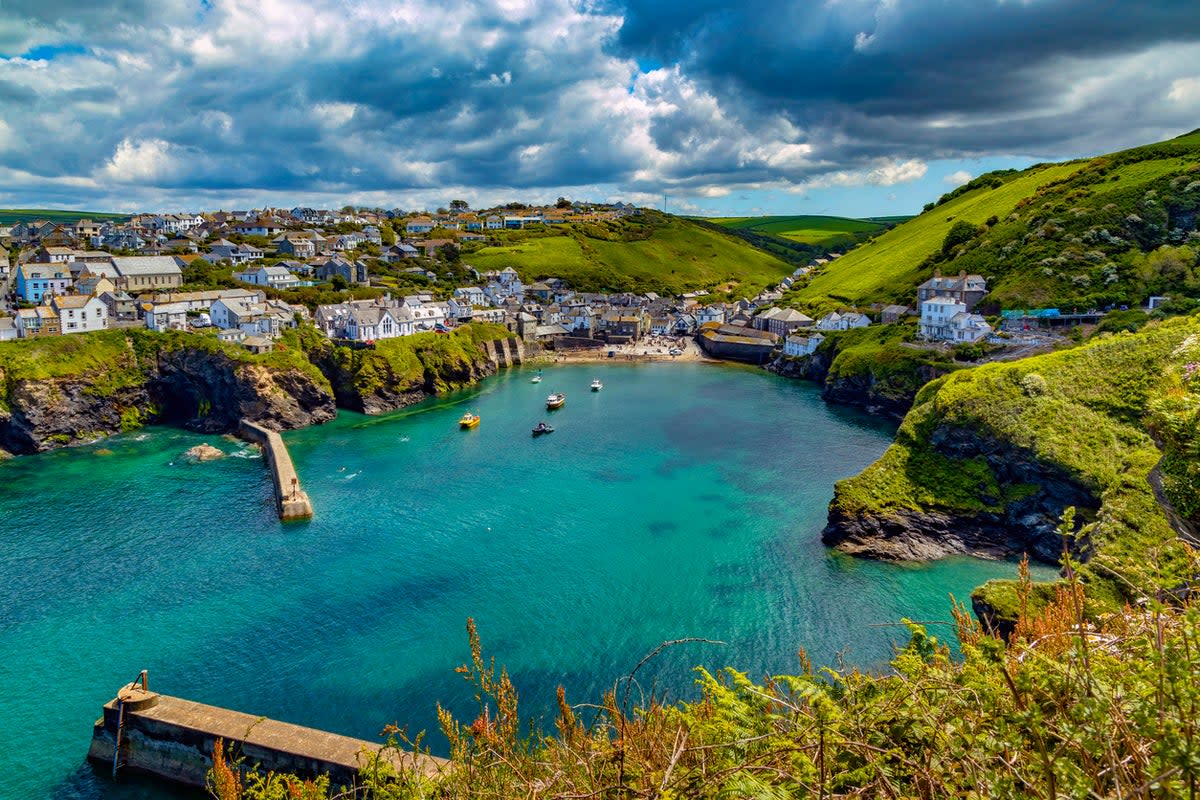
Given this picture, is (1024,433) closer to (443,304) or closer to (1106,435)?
(1106,435)

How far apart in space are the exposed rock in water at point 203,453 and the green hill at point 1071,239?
285 ft

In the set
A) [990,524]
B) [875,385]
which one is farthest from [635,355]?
[990,524]

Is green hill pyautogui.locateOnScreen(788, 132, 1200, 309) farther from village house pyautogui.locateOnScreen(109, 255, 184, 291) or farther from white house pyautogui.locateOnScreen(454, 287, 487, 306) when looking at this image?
village house pyautogui.locateOnScreen(109, 255, 184, 291)

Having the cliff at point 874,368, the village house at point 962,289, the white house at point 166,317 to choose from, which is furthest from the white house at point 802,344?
the white house at point 166,317

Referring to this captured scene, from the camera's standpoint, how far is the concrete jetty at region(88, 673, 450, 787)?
859 inches

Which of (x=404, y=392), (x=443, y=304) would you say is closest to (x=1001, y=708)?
(x=404, y=392)

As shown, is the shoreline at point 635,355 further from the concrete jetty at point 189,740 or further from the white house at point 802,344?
the concrete jetty at point 189,740

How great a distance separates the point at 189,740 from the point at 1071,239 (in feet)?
342

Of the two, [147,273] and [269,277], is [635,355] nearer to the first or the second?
[269,277]

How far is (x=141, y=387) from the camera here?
67312 mm

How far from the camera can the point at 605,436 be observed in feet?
206

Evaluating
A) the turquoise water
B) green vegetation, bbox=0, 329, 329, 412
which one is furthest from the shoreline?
the turquoise water

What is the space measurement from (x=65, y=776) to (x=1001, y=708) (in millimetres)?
29366

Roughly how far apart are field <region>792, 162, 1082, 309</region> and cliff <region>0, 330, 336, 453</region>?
282 feet
